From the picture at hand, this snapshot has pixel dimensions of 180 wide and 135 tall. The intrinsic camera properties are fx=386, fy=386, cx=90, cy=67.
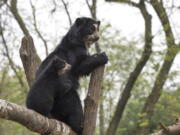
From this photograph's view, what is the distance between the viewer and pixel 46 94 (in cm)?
537

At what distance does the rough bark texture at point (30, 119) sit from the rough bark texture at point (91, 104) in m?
0.46

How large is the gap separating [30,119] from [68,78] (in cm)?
185

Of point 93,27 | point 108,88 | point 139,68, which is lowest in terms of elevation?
point 108,88

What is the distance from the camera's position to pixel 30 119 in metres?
4.40

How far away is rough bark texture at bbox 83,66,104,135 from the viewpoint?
225 inches

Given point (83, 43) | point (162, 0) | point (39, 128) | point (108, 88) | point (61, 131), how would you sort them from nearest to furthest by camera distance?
point (39, 128), point (61, 131), point (83, 43), point (162, 0), point (108, 88)

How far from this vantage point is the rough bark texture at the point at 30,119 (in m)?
4.05

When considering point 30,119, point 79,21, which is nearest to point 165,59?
point 79,21

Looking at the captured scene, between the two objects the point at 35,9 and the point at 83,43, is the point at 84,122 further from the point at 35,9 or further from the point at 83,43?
the point at 35,9

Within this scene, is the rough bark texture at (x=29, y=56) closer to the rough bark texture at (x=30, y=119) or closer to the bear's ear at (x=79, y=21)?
the bear's ear at (x=79, y=21)

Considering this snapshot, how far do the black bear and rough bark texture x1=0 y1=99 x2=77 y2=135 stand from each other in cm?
38

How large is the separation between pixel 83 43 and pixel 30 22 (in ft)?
29.4

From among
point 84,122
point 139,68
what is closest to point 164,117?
point 139,68

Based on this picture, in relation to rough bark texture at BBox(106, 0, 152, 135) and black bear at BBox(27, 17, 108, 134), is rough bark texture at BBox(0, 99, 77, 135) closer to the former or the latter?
black bear at BBox(27, 17, 108, 134)
